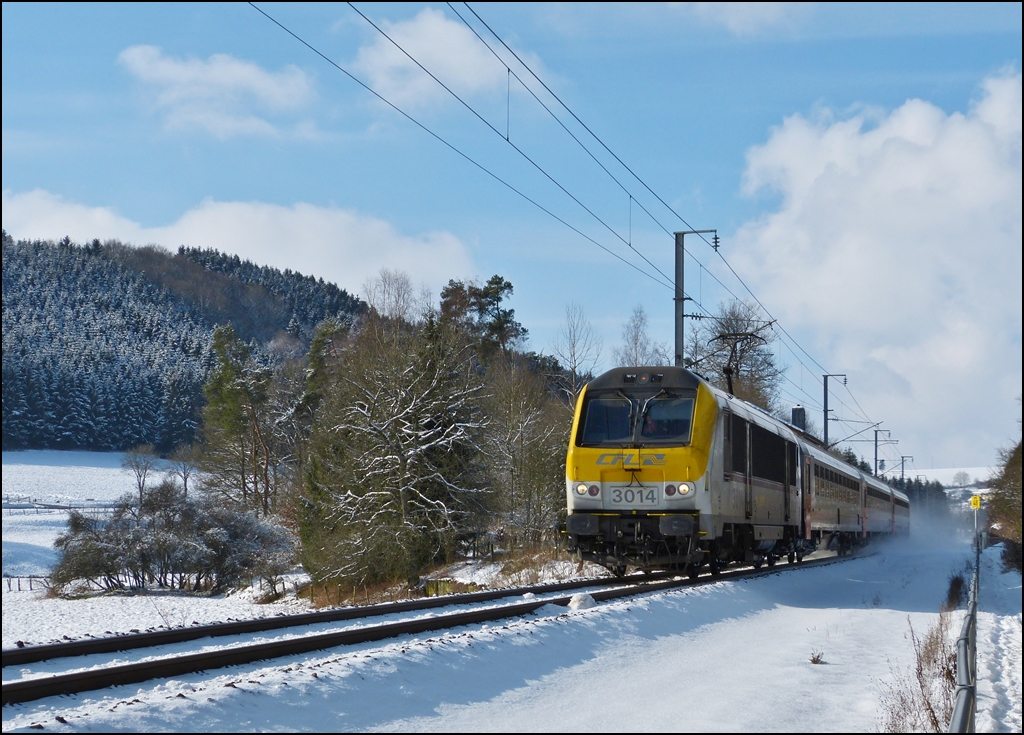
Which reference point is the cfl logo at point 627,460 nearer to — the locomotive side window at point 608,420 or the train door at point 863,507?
the locomotive side window at point 608,420

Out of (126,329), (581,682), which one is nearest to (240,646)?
(581,682)

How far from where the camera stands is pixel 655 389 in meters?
16.6

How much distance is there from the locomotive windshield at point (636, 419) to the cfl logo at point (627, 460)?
0.63ft

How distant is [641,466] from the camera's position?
16.1m

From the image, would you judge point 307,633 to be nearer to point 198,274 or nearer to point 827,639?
point 827,639

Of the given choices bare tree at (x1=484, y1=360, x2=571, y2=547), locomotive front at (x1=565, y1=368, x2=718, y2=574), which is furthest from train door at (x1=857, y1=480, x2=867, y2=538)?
locomotive front at (x1=565, y1=368, x2=718, y2=574)

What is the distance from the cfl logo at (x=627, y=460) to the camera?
631 inches

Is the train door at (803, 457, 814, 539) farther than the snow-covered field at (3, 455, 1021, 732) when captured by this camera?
Yes

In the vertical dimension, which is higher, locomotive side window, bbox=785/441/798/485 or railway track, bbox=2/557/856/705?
locomotive side window, bbox=785/441/798/485

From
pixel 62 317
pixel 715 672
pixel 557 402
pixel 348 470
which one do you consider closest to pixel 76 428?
pixel 62 317

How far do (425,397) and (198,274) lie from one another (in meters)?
140

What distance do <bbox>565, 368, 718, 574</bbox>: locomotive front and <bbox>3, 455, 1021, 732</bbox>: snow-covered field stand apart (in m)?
1.54

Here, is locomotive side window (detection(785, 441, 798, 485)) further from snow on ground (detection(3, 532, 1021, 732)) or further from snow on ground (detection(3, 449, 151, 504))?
snow on ground (detection(3, 449, 151, 504))

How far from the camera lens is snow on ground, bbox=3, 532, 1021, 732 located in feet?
22.3
